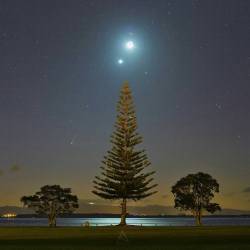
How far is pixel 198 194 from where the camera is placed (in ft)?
226

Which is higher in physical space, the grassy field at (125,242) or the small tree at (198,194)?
the small tree at (198,194)

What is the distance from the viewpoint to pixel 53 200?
219 feet

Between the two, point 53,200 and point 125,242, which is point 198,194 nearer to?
point 53,200

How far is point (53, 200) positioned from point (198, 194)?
2035 centimetres

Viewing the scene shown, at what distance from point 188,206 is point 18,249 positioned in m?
50.3

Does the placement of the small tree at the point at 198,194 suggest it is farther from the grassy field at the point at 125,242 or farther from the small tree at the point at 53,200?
the grassy field at the point at 125,242

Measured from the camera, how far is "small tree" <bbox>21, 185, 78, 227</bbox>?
2618 inches

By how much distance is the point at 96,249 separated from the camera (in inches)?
832

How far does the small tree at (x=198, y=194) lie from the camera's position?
226 feet

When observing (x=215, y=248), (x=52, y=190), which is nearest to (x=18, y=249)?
(x=215, y=248)

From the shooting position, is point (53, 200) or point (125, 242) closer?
point (125, 242)

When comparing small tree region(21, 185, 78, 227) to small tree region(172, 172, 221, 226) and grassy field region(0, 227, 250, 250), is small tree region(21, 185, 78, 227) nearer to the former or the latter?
small tree region(172, 172, 221, 226)

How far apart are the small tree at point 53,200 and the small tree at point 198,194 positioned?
15.7m

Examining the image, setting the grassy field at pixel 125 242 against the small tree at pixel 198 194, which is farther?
the small tree at pixel 198 194
